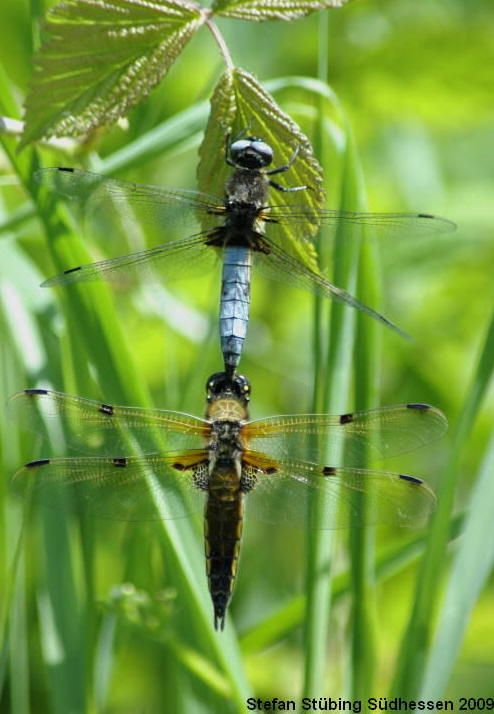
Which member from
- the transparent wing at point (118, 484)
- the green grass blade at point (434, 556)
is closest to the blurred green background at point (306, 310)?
the transparent wing at point (118, 484)

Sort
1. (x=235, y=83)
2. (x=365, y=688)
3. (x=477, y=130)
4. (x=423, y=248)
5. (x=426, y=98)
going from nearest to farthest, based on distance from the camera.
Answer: (x=235, y=83) → (x=365, y=688) → (x=423, y=248) → (x=426, y=98) → (x=477, y=130)

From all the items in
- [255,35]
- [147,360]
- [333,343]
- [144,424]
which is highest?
[255,35]

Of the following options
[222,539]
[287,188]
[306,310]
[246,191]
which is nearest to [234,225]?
[246,191]

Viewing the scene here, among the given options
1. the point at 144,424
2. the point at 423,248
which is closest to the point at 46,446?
the point at 144,424

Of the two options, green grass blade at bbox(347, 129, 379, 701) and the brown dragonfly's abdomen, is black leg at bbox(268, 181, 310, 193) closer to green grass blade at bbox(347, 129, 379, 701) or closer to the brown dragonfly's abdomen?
green grass blade at bbox(347, 129, 379, 701)

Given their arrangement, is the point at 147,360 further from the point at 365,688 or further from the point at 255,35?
the point at 365,688

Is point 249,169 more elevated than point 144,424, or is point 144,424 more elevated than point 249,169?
point 249,169

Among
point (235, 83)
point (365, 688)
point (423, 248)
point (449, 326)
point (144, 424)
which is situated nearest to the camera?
point (235, 83)
